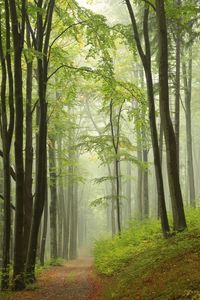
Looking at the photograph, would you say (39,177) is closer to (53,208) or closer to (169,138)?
(169,138)

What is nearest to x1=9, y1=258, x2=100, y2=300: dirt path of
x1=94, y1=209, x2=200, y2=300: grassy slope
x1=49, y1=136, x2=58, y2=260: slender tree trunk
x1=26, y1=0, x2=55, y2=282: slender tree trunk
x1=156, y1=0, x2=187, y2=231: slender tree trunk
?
x1=94, y1=209, x2=200, y2=300: grassy slope

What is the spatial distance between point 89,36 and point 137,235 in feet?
25.6

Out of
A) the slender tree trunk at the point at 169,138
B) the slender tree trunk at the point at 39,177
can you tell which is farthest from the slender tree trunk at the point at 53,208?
the slender tree trunk at the point at 169,138

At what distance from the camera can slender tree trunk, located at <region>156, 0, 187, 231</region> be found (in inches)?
402

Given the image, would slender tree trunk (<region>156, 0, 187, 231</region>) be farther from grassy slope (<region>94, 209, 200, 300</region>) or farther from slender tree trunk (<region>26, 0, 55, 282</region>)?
slender tree trunk (<region>26, 0, 55, 282</region>)

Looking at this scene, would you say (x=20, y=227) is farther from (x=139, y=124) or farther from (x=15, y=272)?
(x=139, y=124)

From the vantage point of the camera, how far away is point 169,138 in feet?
33.9

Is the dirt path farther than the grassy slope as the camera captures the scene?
Yes

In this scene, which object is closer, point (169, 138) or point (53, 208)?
point (169, 138)

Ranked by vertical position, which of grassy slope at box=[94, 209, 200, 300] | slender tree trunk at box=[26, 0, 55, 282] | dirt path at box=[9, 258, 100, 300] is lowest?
dirt path at box=[9, 258, 100, 300]

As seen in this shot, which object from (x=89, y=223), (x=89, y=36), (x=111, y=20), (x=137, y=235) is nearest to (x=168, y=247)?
(x=137, y=235)

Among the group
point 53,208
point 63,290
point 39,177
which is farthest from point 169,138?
point 53,208

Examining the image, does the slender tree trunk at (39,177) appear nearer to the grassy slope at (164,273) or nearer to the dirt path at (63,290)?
the dirt path at (63,290)

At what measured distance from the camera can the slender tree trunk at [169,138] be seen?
402 inches
